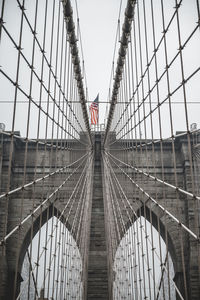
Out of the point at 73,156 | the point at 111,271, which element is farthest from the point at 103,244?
the point at 73,156

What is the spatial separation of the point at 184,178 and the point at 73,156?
4.40 meters

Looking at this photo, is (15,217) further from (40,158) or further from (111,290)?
(111,290)

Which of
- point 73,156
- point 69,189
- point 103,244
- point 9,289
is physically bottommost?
point 9,289

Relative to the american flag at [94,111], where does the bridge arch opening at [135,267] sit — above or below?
below

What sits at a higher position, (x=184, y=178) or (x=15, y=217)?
(x=184, y=178)

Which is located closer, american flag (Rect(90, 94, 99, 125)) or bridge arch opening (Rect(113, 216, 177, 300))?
bridge arch opening (Rect(113, 216, 177, 300))

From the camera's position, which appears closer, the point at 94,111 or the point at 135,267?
the point at 135,267

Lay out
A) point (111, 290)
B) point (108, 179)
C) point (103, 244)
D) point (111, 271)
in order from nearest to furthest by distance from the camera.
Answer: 1. point (111, 290)
2. point (111, 271)
3. point (103, 244)
4. point (108, 179)

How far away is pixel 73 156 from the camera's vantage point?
926 cm

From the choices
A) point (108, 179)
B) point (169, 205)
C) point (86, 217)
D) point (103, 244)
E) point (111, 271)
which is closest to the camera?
point (111, 271)

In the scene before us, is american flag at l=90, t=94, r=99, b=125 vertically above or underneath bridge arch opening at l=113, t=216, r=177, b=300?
above

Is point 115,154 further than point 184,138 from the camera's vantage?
No

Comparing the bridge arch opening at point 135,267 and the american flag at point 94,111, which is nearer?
the bridge arch opening at point 135,267

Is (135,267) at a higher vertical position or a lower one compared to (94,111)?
lower
